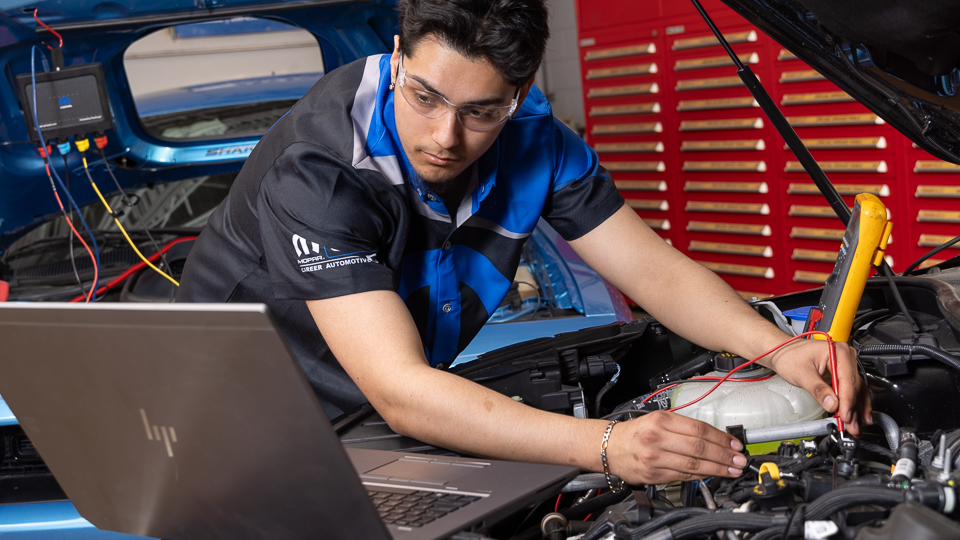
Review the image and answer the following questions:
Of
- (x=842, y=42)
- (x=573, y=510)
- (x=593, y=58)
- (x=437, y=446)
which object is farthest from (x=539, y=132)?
(x=593, y=58)

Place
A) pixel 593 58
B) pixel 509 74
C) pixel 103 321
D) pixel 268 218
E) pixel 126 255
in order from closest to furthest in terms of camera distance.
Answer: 1. pixel 103 321
2. pixel 509 74
3. pixel 268 218
4. pixel 126 255
5. pixel 593 58

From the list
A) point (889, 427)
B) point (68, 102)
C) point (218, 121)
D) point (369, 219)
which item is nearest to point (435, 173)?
point (369, 219)

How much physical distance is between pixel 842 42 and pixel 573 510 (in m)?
0.73

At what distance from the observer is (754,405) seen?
1.02m

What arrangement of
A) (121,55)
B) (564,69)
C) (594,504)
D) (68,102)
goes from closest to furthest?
(594,504), (68,102), (121,55), (564,69)

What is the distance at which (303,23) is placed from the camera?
202 centimetres

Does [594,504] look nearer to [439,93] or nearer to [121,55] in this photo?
[439,93]

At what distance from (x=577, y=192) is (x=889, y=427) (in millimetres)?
629

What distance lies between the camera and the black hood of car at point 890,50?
938 millimetres

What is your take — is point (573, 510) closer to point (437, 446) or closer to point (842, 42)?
point (437, 446)

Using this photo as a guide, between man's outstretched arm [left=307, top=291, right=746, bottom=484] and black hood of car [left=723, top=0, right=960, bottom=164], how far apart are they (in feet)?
1.77

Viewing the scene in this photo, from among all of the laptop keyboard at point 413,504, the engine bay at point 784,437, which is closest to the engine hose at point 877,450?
the engine bay at point 784,437

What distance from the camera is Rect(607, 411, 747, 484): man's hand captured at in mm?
828

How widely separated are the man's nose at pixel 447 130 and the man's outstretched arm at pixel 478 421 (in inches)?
8.6
